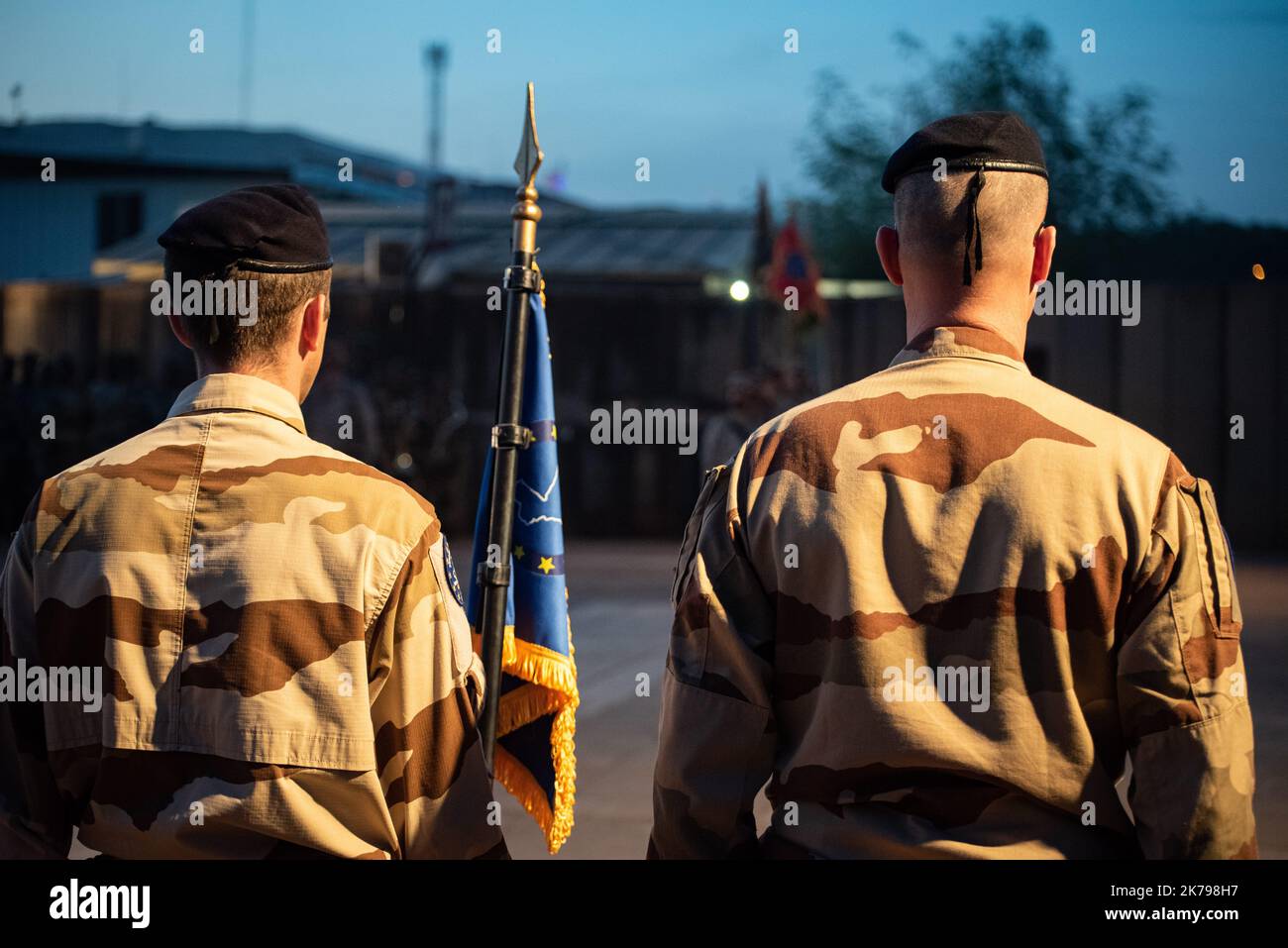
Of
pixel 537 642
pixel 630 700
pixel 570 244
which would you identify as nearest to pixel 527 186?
pixel 537 642

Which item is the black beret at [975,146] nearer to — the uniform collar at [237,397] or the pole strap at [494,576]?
the uniform collar at [237,397]

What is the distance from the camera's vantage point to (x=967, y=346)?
212cm

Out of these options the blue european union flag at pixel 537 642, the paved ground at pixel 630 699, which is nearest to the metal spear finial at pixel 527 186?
the blue european union flag at pixel 537 642

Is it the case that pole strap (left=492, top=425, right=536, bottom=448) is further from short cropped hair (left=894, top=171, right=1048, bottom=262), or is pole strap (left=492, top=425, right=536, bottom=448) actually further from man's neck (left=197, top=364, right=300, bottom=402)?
short cropped hair (left=894, top=171, right=1048, bottom=262)

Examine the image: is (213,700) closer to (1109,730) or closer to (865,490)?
(865,490)

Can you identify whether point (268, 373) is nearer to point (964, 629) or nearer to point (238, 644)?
point (238, 644)

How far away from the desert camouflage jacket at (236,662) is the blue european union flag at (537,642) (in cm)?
128

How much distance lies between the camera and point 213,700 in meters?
2.09

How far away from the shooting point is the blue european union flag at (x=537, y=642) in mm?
3512

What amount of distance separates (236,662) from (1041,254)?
4.49 ft

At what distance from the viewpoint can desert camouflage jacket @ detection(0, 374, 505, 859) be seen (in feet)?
6.83

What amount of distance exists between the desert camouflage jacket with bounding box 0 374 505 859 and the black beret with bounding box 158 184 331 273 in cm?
23

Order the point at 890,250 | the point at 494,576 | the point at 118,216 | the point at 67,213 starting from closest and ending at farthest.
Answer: the point at 890,250 → the point at 494,576 → the point at 67,213 → the point at 118,216
